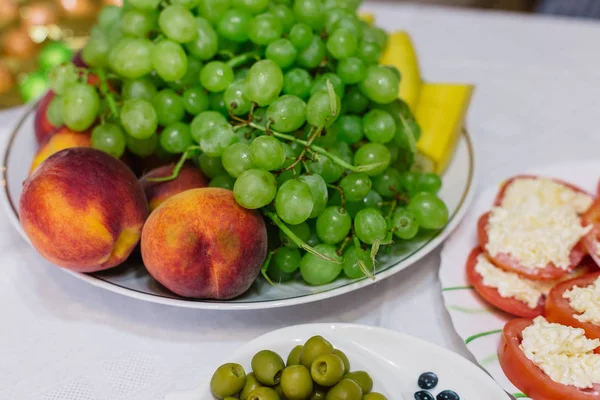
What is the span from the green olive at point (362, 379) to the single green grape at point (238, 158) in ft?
0.81

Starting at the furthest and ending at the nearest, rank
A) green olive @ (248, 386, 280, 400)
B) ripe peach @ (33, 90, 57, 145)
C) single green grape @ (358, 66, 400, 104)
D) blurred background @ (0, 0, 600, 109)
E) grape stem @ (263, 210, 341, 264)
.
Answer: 1. blurred background @ (0, 0, 600, 109)
2. ripe peach @ (33, 90, 57, 145)
3. single green grape @ (358, 66, 400, 104)
4. grape stem @ (263, 210, 341, 264)
5. green olive @ (248, 386, 280, 400)

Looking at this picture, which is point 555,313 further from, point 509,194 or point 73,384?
point 73,384

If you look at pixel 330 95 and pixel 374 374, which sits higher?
pixel 330 95

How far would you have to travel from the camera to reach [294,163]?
0.65m

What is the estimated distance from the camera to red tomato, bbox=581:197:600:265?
2.28ft

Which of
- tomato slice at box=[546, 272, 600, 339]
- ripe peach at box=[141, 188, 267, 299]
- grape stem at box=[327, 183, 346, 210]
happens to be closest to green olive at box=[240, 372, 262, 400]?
ripe peach at box=[141, 188, 267, 299]

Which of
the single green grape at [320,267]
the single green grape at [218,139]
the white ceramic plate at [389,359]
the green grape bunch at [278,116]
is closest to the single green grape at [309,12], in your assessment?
the green grape bunch at [278,116]

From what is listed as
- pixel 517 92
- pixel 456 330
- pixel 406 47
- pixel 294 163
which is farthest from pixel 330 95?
pixel 517 92

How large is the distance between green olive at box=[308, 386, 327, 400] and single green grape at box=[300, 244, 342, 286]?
139 mm

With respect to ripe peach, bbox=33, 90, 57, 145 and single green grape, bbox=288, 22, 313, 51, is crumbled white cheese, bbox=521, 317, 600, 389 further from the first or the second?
ripe peach, bbox=33, 90, 57, 145

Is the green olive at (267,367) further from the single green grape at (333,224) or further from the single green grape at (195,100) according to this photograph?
the single green grape at (195,100)

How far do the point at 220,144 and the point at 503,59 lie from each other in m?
0.80

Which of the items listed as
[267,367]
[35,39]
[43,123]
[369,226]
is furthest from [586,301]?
[35,39]

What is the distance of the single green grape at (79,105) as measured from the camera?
0.76 metres
